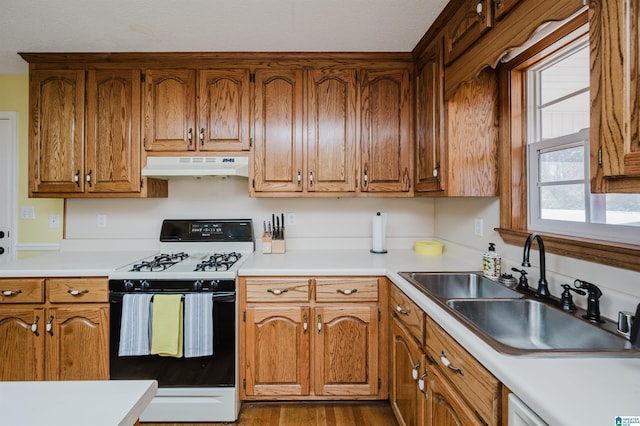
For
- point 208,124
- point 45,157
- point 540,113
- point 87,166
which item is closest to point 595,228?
point 540,113

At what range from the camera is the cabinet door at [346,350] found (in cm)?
199

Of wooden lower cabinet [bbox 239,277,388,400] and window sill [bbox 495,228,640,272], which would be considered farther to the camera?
wooden lower cabinet [bbox 239,277,388,400]

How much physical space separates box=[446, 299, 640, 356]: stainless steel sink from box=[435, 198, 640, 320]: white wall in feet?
0.44

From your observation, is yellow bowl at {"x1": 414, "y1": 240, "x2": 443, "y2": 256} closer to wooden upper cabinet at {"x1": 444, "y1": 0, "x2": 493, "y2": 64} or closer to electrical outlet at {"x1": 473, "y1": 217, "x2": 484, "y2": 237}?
electrical outlet at {"x1": 473, "y1": 217, "x2": 484, "y2": 237}

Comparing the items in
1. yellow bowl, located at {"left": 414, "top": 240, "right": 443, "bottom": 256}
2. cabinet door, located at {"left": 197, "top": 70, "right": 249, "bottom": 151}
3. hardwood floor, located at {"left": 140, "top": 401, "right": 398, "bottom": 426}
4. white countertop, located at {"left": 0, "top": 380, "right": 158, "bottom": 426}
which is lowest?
hardwood floor, located at {"left": 140, "top": 401, "right": 398, "bottom": 426}

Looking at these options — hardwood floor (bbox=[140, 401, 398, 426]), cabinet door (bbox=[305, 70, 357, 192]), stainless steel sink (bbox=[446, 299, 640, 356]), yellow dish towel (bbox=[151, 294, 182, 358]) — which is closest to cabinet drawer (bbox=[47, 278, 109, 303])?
yellow dish towel (bbox=[151, 294, 182, 358])

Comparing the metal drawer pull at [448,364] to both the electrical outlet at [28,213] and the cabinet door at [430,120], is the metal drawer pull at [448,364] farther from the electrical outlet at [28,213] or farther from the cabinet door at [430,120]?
the electrical outlet at [28,213]

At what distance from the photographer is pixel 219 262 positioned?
211cm

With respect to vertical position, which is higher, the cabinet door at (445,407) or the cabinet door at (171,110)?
the cabinet door at (171,110)

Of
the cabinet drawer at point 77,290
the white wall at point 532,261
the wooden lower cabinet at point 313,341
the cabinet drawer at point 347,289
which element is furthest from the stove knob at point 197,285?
the white wall at point 532,261

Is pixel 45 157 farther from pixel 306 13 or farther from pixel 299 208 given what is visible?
pixel 306 13

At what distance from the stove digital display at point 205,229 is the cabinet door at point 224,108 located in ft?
1.95

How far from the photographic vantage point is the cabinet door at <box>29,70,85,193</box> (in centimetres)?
229

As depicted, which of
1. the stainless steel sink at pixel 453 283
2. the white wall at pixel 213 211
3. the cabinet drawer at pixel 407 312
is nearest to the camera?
the cabinet drawer at pixel 407 312
